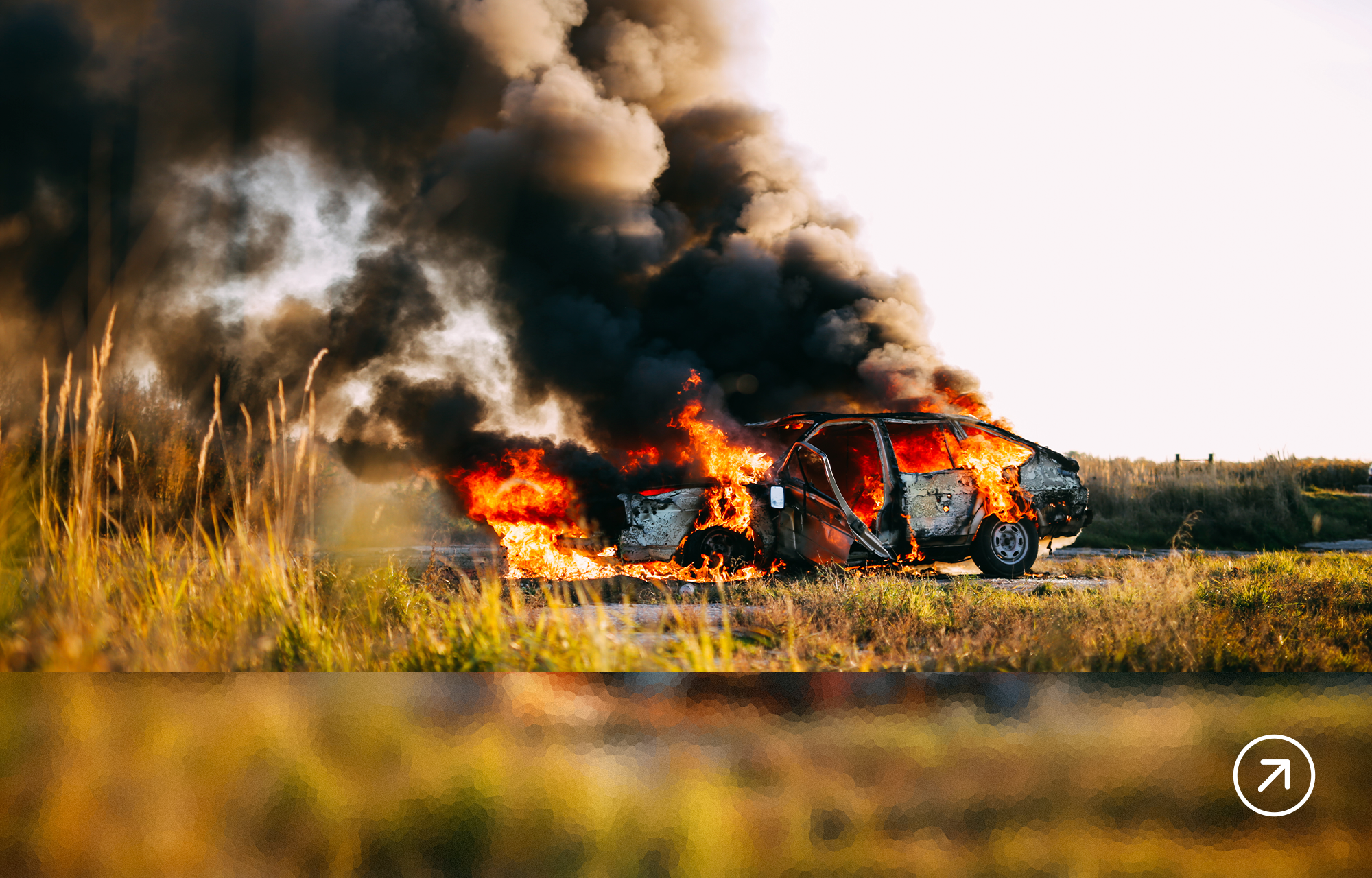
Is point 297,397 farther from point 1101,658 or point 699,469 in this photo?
point 1101,658

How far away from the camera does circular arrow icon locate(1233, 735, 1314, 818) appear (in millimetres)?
2186

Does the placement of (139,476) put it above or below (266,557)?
above

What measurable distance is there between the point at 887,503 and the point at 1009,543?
1264 millimetres

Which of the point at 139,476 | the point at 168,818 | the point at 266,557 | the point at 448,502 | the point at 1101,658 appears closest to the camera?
the point at 168,818

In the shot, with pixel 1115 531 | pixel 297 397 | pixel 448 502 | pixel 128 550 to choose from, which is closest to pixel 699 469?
pixel 448 502

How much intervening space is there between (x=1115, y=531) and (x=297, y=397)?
850 cm

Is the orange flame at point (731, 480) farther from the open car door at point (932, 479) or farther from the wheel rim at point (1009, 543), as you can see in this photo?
the wheel rim at point (1009, 543)

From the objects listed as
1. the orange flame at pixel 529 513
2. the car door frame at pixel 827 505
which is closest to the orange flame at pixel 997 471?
the car door frame at pixel 827 505

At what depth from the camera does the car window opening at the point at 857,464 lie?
533 cm

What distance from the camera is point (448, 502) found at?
Answer: 6.11 metres

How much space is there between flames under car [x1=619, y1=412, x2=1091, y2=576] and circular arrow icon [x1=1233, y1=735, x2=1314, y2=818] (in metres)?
2.89

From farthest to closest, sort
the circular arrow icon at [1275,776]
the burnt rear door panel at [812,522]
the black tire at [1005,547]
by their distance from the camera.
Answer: the black tire at [1005,547] → the burnt rear door panel at [812,522] → the circular arrow icon at [1275,776]

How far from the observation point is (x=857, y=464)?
5.58m

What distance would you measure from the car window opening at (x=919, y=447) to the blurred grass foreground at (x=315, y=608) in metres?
1.42
